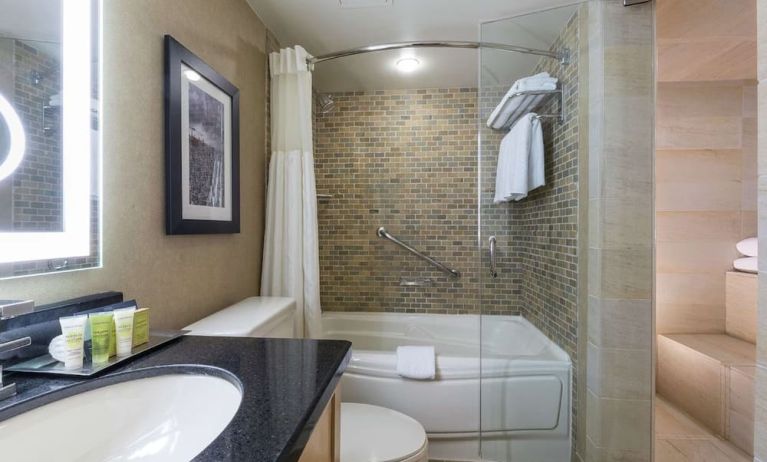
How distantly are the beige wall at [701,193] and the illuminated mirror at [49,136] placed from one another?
3034 mm

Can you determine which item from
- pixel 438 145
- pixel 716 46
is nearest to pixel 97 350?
pixel 438 145

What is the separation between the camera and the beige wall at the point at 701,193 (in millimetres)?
2223

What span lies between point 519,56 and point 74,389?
7.23 ft

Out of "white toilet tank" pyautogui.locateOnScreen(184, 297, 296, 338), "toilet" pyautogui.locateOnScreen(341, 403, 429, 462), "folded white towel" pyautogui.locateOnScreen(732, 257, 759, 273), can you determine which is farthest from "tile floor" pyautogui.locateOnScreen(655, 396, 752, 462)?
"white toilet tank" pyautogui.locateOnScreen(184, 297, 296, 338)

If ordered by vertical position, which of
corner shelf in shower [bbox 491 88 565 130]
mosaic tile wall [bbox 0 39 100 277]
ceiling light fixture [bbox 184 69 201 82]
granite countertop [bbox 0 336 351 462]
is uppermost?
corner shelf in shower [bbox 491 88 565 130]

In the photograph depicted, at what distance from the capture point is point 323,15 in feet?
6.41

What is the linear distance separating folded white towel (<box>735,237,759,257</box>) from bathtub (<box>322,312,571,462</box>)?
1.44m

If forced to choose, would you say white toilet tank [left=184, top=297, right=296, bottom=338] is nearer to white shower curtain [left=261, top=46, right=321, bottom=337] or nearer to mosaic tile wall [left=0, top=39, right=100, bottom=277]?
white shower curtain [left=261, top=46, right=321, bottom=337]

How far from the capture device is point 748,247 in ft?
6.95

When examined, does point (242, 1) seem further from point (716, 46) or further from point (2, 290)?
point (716, 46)

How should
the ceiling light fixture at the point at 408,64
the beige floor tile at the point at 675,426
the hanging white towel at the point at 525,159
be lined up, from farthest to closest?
the ceiling light fixture at the point at 408,64 < the beige floor tile at the point at 675,426 < the hanging white towel at the point at 525,159

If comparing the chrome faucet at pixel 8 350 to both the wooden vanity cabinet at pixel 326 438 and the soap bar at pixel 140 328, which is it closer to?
the soap bar at pixel 140 328

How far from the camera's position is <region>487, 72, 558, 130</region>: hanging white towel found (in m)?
1.79

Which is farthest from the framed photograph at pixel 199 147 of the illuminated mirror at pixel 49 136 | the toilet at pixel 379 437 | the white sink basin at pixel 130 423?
the toilet at pixel 379 437
